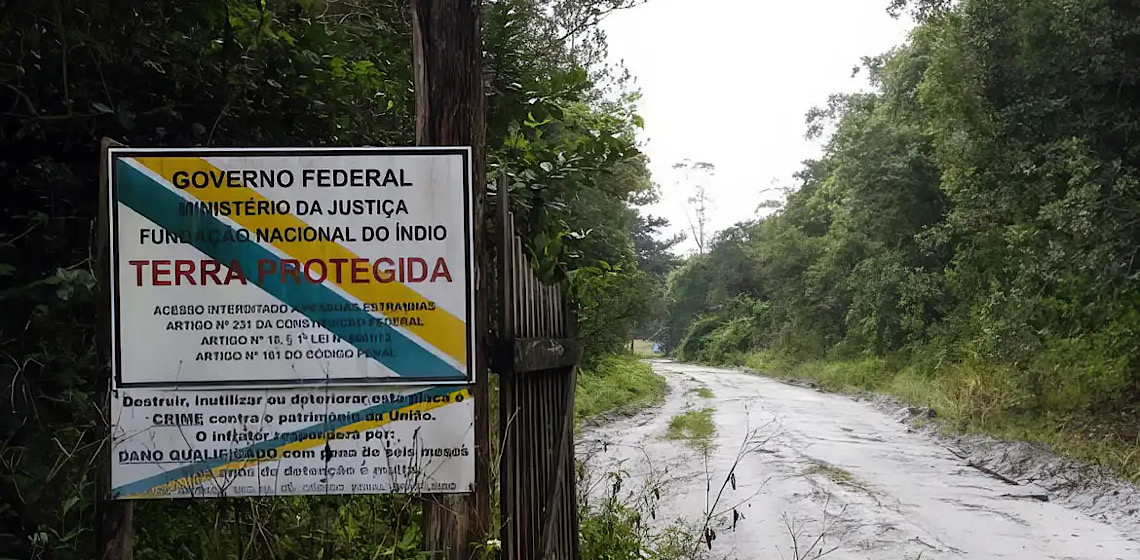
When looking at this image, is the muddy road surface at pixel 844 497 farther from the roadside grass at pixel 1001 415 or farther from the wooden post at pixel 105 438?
the wooden post at pixel 105 438

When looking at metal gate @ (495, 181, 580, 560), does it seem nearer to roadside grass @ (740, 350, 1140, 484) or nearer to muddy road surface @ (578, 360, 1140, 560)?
muddy road surface @ (578, 360, 1140, 560)

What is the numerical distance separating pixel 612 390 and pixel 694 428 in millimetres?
5991

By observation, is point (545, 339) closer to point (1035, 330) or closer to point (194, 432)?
point (194, 432)

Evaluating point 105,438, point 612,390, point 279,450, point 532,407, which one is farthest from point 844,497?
point 612,390

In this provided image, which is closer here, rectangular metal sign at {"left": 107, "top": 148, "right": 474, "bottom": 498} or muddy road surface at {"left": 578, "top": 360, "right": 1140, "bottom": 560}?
rectangular metal sign at {"left": 107, "top": 148, "right": 474, "bottom": 498}

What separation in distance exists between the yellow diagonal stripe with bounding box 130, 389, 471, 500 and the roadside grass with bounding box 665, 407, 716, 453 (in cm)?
1083

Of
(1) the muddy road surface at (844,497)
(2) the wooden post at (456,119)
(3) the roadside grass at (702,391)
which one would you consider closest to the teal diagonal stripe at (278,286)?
(2) the wooden post at (456,119)

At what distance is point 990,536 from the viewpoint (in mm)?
8266

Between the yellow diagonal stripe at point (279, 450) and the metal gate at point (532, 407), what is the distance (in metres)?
0.30

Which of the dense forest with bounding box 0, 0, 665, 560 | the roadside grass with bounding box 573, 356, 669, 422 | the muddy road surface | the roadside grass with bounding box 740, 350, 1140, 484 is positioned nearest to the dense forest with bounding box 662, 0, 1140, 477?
the roadside grass with bounding box 740, 350, 1140, 484

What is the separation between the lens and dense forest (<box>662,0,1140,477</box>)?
12878 mm

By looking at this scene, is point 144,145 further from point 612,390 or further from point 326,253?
point 612,390

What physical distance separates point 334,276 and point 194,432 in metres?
0.64

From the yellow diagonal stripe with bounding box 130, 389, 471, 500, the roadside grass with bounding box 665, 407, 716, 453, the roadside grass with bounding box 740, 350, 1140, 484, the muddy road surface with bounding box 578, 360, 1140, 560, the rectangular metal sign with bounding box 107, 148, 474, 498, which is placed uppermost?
the rectangular metal sign with bounding box 107, 148, 474, 498
